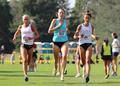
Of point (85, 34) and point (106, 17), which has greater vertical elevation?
point (106, 17)

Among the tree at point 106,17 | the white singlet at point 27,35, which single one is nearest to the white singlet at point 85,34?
the white singlet at point 27,35

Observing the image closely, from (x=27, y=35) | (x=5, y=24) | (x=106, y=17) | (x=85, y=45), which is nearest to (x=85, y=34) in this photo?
(x=85, y=45)

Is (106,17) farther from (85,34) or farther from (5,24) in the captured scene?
(85,34)

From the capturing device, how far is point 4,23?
98750 mm

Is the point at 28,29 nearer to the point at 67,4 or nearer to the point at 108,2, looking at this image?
the point at 108,2

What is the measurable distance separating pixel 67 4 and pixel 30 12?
21369 mm

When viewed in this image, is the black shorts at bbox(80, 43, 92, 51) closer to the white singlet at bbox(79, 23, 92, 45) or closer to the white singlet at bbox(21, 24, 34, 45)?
the white singlet at bbox(79, 23, 92, 45)

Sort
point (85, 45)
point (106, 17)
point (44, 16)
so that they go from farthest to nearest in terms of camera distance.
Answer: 1. point (44, 16)
2. point (106, 17)
3. point (85, 45)

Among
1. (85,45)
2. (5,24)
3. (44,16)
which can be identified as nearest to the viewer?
(85,45)

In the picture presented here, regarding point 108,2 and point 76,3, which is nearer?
point 108,2

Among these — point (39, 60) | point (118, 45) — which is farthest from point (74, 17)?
point (118, 45)

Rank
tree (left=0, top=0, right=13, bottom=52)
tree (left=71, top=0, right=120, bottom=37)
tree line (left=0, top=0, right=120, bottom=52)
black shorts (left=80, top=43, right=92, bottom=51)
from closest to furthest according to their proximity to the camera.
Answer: black shorts (left=80, top=43, right=92, bottom=51)
tree (left=71, top=0, right=120, bottom=37)
tree line (left=0, top=0, right=120, bottom=52)
tree (left=0, top=0, right=13, bottom=52)

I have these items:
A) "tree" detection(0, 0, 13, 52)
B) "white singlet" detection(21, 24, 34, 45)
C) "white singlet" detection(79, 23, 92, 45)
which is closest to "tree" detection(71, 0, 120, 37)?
"tree" detection(0, 0, 13, 52)

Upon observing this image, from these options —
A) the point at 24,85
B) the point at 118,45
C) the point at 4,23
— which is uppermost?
the point at 4,23
